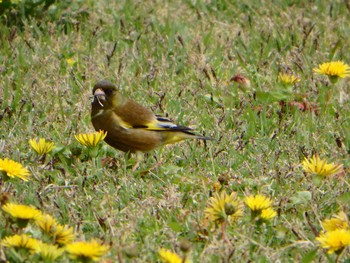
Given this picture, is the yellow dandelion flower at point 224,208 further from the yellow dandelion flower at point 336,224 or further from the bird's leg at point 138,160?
the bird's leg at point 138,160

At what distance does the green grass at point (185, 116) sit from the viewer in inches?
170

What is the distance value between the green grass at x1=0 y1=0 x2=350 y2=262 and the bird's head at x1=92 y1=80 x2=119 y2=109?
0.27m

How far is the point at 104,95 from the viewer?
17.8 feet

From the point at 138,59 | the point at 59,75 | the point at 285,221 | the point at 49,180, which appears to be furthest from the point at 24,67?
the point at 285,221

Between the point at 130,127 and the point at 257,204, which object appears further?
the point at 130,127

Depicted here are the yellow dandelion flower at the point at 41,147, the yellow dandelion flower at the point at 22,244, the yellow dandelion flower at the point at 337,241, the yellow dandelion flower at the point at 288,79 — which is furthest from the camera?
the yellow dandelion flower at the point at 288,79

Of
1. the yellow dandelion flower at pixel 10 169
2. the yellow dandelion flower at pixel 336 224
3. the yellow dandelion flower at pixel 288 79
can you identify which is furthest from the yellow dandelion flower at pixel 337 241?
the yellow dandelion flower at pixel 288 79

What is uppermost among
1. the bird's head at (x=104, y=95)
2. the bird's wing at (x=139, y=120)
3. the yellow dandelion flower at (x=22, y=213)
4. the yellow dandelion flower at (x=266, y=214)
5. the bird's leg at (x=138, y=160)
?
the yellow dandelion flower at (x=22, y=213)

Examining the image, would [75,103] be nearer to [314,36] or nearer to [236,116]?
[236,116]

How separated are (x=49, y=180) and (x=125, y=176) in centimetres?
40

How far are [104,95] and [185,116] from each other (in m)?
0.78

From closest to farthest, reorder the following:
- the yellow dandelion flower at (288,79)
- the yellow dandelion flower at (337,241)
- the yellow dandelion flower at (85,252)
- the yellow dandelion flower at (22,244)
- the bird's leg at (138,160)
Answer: the yellow dandelion flower at (85,252) < the yellow dandelion flower at (22,244) < the yellow dandelion flower at (337,241) < the bird's leg at (138,160) < the yellow dandelion flower at (288,79)

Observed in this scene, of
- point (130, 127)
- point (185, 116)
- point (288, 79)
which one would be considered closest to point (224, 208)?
point (130, 127)

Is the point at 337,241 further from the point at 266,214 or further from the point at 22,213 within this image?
the point at 22,213
